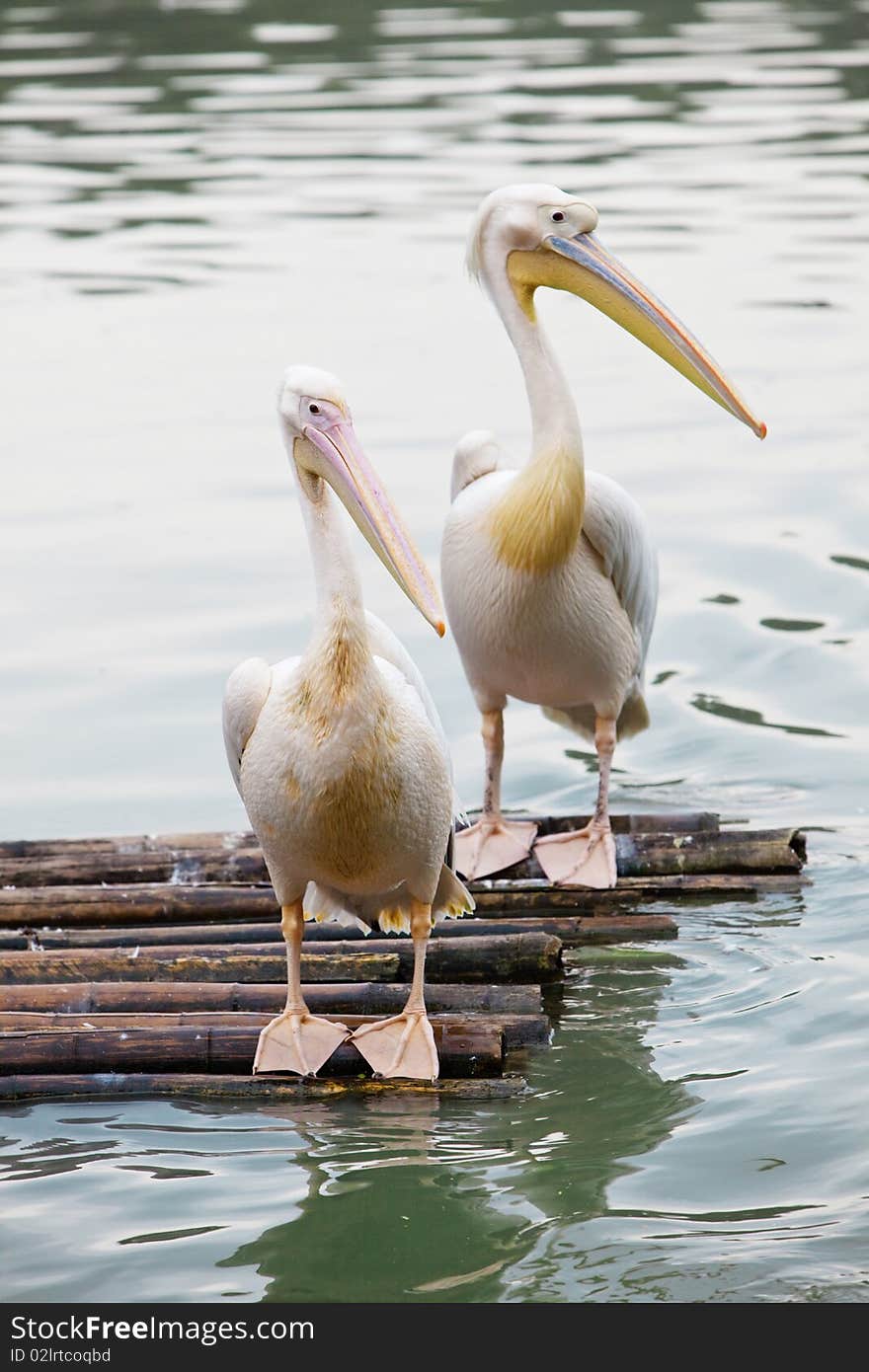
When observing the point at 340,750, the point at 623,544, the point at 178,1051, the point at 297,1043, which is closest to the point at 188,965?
the point at 178,1051

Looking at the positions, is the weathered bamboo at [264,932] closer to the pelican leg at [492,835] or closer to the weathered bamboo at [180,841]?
the pelican leg at [492,835]

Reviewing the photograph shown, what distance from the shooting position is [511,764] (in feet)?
20.8

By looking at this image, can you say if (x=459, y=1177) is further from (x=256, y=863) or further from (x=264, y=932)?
(x=256, y=863)

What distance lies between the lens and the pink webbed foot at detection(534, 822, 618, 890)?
195 inches

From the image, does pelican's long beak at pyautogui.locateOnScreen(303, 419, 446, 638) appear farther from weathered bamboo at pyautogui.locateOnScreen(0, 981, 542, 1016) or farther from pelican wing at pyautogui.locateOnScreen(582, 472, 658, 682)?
pelican wing at pyautogui.locateOnScreen(582, 472, 658, 682)

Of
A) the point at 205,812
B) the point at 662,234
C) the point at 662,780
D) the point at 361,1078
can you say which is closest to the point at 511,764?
the point at 662,780

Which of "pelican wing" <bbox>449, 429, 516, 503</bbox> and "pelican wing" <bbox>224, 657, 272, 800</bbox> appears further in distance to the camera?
"pelican wing" <bbox>449, 429, 516, 503</bbox>

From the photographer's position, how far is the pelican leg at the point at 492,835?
506cm

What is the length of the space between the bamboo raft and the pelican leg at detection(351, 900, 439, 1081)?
4 centimetres

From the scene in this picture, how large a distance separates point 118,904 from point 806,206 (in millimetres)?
10115

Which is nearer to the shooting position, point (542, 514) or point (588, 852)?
point (542, 514)

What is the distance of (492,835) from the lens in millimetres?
5184

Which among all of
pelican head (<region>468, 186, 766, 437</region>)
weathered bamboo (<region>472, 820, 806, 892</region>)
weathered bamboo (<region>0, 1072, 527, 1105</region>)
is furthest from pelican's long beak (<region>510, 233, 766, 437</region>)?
weathered bamboo (<region>0, 1072, 527, 1105</region>)

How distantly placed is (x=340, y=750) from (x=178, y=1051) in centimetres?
75
